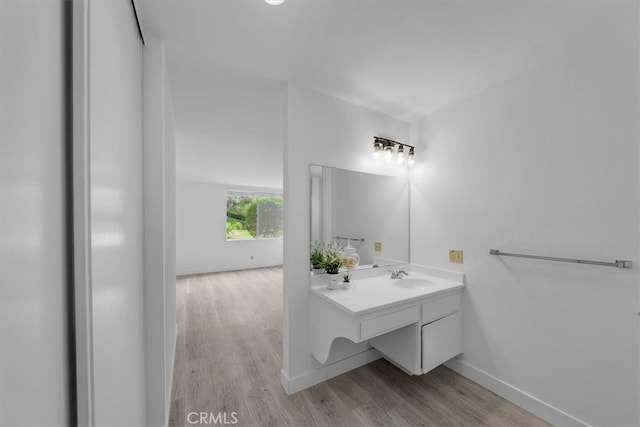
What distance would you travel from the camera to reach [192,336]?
2766 millimetres

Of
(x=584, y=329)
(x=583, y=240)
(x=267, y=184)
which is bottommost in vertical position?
(x=584, y=329)

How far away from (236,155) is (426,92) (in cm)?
273

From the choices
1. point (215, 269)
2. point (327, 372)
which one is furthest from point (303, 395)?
point (215, 269)

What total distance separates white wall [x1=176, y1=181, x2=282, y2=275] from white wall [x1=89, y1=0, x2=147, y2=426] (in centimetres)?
468

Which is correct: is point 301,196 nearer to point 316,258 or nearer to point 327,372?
point 316,258

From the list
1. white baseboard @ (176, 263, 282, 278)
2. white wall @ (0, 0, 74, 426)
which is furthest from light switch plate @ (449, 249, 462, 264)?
white baseboard @ (176, 263, 282, 278)

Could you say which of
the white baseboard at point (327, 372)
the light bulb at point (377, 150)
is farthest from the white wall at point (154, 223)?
the light bulb at point (377, 150)

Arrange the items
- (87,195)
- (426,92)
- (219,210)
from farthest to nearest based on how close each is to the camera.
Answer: (219,210) → (426,92) → (87,195)

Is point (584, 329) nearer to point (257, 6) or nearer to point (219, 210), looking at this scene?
point (257, 6)

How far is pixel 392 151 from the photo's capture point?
2451 mm

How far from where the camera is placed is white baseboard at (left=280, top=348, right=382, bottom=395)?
1.91 metres

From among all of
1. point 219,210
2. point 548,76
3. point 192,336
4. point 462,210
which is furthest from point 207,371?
point 219,210

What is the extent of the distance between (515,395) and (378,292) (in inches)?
45.7

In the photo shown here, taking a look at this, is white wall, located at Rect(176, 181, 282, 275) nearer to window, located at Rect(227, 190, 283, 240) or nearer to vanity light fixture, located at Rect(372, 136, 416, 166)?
window, located at Rect(227, 190, 283, 240)
